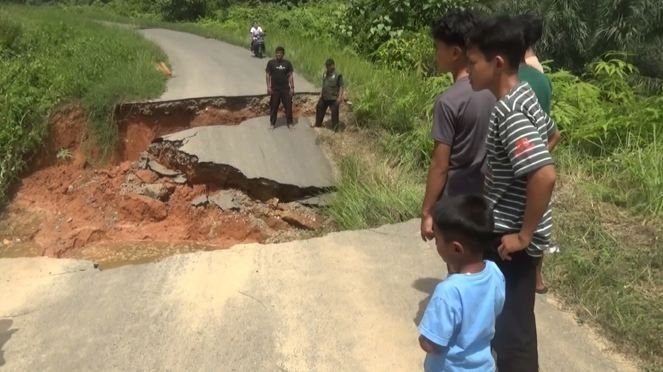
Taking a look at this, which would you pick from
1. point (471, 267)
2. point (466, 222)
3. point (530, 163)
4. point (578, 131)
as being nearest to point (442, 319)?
point (471, 267)

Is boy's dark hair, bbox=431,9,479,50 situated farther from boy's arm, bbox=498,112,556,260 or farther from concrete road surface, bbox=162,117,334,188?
concrete road surface, bbox=162,117,334,188

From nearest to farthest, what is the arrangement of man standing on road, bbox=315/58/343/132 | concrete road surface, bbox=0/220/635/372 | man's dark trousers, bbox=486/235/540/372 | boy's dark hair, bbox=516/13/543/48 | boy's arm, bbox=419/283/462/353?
boy's arm, bbox=419/283/462/353, man's dark trousers, bbox=486/235/540/372, boy's dark hair, bbox=516/13/543/48, concrete road surface, bbox=0/220/635/372, man standing on road, bbox=315/58/343/132

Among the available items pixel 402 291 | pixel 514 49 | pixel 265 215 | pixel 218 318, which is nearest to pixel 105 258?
pixel 265 215

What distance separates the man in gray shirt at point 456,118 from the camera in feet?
9.76

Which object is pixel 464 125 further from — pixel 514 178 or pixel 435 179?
pixel 514 178

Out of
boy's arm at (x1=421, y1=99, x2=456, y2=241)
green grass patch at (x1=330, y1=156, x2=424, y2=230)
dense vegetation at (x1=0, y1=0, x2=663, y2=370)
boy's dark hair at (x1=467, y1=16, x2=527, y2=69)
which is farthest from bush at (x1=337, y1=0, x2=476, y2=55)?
boy's dark hair at (x1=467, y1=16, x2=527, y2=69)

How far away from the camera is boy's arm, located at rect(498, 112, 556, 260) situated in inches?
89.0

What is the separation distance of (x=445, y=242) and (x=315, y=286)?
2319 millimetres

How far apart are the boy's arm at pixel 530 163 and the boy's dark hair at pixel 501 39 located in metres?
0.24

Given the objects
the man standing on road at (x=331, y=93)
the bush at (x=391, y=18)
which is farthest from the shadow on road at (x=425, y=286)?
the bush at (x=391, y=18)

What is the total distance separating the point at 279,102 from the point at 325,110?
67cm

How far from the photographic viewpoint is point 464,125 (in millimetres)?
3018

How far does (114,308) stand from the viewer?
413 cm

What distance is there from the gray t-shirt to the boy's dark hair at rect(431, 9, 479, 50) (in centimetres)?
20
